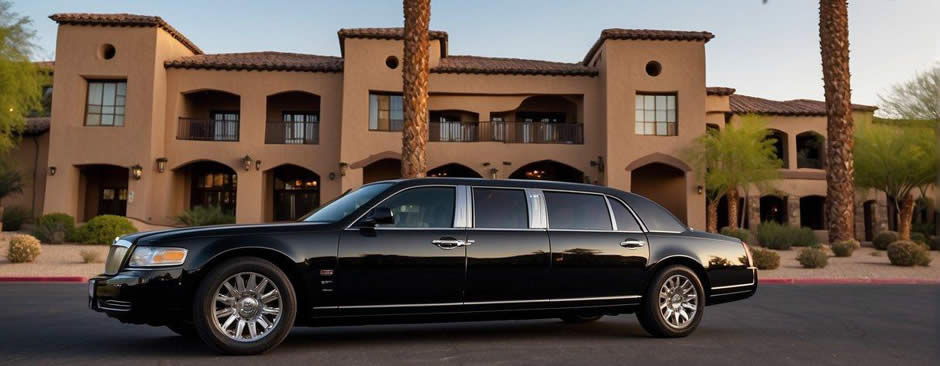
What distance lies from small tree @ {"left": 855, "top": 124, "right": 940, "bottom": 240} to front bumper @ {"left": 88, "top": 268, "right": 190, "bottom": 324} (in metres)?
27.4

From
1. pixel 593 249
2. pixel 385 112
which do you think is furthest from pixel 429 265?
pixel 385 112

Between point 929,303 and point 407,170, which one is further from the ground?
point 407,170

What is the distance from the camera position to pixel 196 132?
2852 cm

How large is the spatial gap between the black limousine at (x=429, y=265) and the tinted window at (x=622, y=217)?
0.01 meters

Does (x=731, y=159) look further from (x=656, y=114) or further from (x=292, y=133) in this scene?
(x=292, y=133)

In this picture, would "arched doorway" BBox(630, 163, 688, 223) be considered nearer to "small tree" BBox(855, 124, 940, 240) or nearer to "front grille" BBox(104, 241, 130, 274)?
"small tree" BBox(855, 124, 940, 240)

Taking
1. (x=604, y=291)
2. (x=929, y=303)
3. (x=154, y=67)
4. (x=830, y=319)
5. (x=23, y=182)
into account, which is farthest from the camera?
(x=23, y=182)

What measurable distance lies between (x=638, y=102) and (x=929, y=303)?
17.7 metres

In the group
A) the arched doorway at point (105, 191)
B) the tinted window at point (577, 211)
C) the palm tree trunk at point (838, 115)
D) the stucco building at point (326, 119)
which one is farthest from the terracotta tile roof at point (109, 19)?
the tinted window at point (577, 211)

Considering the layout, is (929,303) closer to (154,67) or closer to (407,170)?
(407,170)

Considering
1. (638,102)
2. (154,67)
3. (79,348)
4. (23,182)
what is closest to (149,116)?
(154,67)

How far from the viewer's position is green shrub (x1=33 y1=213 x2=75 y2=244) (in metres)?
22.3

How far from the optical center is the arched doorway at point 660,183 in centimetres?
2927

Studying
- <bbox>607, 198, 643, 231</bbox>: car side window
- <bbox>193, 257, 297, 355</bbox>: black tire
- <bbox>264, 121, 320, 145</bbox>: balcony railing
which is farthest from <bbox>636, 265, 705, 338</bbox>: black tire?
<bbox>264, 121, 320, 145</bbox>: balcony railing
